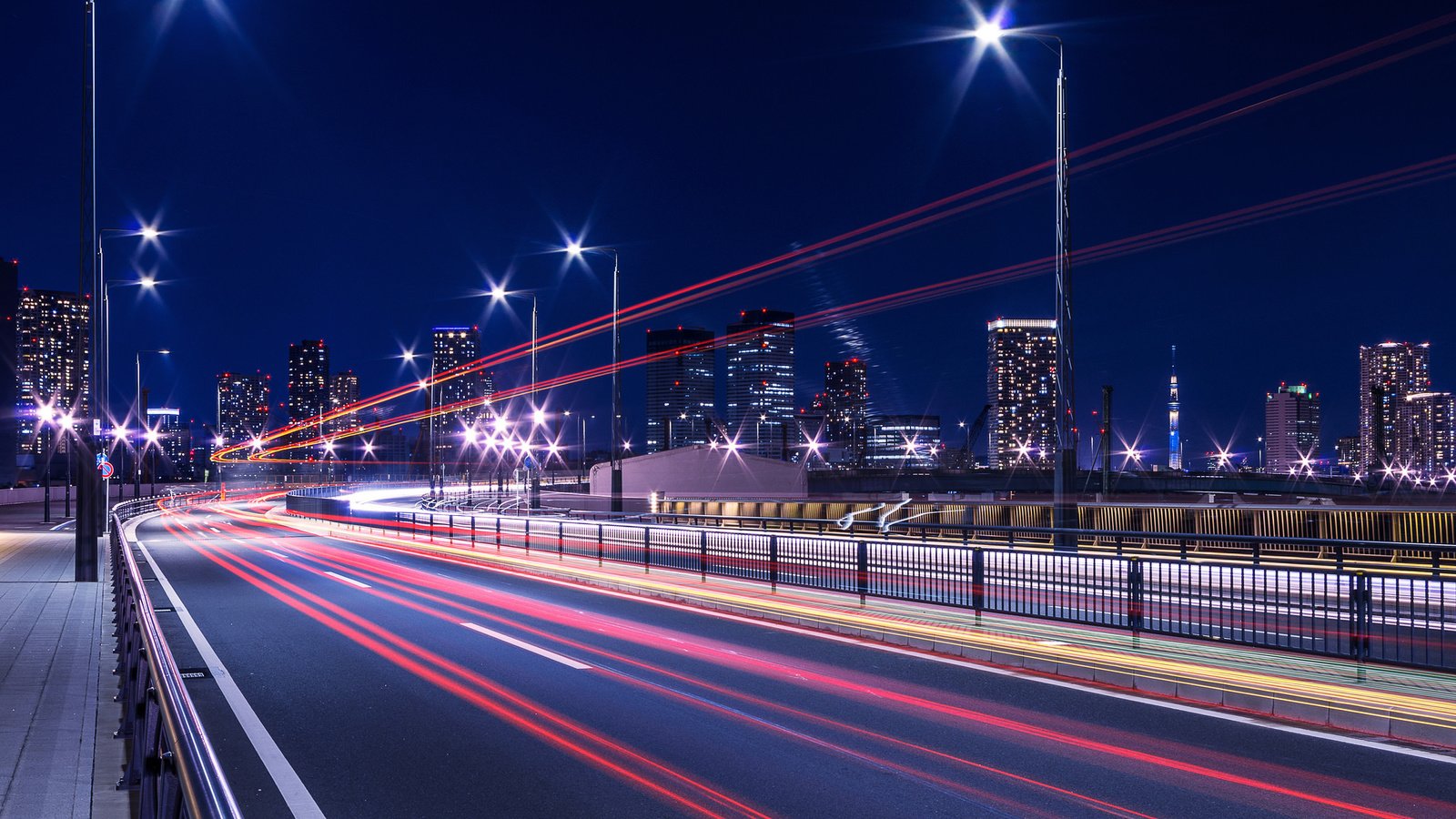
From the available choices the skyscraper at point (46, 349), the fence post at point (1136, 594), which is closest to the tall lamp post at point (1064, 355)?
the fence post at point (1136, 594)

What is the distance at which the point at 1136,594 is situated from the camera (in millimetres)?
11820

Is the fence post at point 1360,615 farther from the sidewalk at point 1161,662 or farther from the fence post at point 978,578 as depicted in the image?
the fence post at point 978,578

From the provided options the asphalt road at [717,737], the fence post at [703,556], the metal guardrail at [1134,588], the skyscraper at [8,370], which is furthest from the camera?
the skyscraper at [8,370]

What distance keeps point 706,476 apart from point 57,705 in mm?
45279

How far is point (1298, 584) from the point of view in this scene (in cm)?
1038

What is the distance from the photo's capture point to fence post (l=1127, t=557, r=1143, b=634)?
11742 millimetres

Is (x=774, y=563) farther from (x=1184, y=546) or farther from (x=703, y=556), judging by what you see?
(x=1184, y=546)

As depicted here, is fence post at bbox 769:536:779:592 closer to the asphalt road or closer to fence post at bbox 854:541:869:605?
fence post at bbox 854:541:869:605

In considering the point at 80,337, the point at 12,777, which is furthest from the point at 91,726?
the point at 80,337

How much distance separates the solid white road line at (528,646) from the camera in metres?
11.3

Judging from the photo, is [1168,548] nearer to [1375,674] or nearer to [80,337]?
[1375,674]

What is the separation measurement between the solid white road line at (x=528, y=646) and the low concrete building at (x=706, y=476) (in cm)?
3906

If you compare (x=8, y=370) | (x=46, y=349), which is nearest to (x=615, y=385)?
(x=8, y=370)

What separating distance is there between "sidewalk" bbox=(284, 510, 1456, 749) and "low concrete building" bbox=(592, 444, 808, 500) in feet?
119
